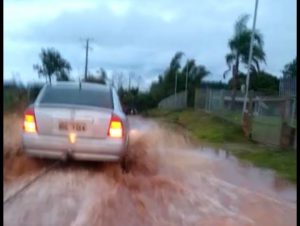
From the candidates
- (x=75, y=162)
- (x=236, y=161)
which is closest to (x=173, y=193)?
(x=75, y=162)

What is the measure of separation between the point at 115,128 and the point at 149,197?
5.87 feet

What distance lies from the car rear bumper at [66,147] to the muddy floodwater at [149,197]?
34cm

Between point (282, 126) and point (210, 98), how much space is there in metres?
23.9

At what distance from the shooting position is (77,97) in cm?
1025

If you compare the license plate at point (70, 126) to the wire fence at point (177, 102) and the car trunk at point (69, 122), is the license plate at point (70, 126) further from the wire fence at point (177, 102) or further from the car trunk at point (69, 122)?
the wire fence at point (177, 102)

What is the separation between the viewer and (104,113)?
9.52m

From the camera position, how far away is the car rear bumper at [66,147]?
30.4 ft

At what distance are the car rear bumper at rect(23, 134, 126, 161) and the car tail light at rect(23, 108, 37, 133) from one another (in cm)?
9

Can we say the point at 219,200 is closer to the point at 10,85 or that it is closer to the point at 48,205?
the point at 48,205

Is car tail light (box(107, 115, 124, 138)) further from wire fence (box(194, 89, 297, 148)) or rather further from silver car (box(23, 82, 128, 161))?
wire fence (box(194, 89, 297, 148))

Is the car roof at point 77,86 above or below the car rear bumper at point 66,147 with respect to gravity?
above

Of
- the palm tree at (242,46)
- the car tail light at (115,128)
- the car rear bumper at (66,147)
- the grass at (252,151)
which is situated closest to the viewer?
the car rear bumper at (66,147)

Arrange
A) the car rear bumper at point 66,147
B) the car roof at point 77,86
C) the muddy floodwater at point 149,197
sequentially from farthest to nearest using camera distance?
the car roof at point 77,86
the car rear bumper at point 66,147
the muddy floodwater at point 149,197

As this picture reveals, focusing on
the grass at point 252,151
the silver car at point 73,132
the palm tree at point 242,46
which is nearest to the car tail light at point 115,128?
the silver car at point 73,132
